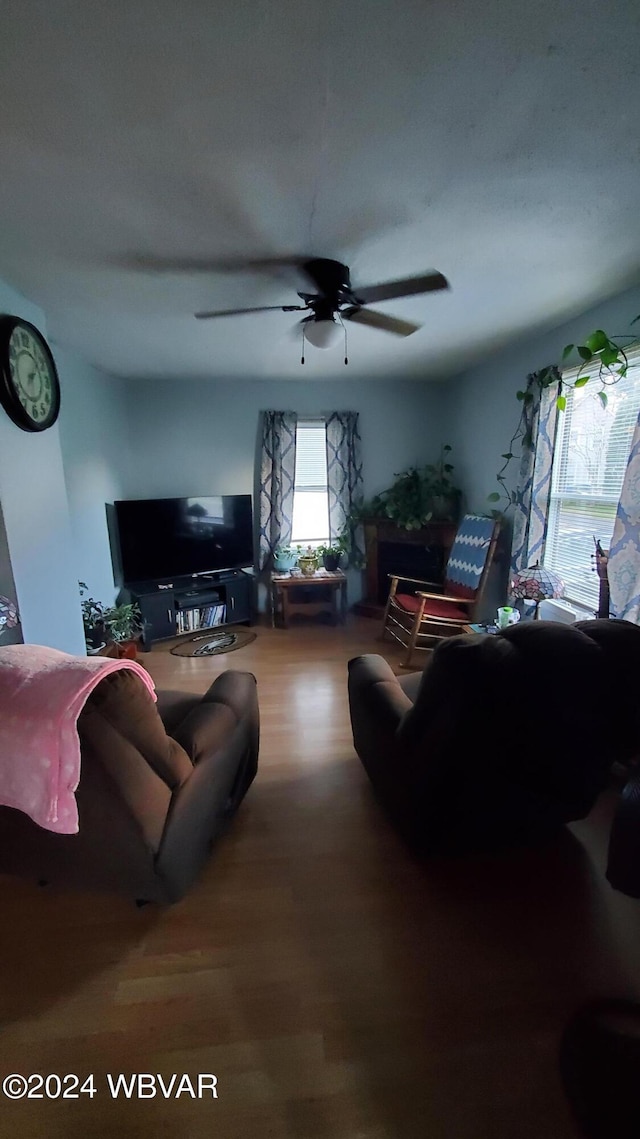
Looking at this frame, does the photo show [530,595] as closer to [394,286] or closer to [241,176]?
[394,286]

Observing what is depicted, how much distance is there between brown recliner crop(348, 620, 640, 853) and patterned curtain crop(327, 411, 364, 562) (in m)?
3.01

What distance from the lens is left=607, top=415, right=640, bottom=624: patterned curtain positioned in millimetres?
1947

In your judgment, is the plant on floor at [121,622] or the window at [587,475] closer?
the window at [587,475]

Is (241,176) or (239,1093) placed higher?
(241,176)

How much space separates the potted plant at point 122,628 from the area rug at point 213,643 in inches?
14.6

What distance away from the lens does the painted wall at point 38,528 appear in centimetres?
194

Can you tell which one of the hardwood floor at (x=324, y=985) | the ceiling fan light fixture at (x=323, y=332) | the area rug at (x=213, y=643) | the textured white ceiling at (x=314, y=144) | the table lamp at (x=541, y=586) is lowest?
the hardwood floor at (x=324, y=985)

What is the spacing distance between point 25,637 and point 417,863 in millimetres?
1984

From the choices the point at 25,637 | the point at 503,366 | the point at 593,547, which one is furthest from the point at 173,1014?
the point at 503,366

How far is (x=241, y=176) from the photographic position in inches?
49.6

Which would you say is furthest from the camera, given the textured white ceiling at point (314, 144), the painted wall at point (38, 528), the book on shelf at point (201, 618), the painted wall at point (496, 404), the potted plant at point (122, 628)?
the book on shelf at point (201, 618)

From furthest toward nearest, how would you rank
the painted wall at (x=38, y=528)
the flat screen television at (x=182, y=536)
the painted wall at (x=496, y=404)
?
1. the flat screen television at (x=182, y=536)
2. the painted wall at (x=496, y=404)
3. the painted wall at (x=38, y=528)

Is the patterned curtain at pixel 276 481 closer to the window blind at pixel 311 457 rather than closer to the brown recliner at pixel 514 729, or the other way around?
the window blind at pixel 311 457

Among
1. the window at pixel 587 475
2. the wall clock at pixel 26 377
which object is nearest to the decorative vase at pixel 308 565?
the window at pixel 587 475
